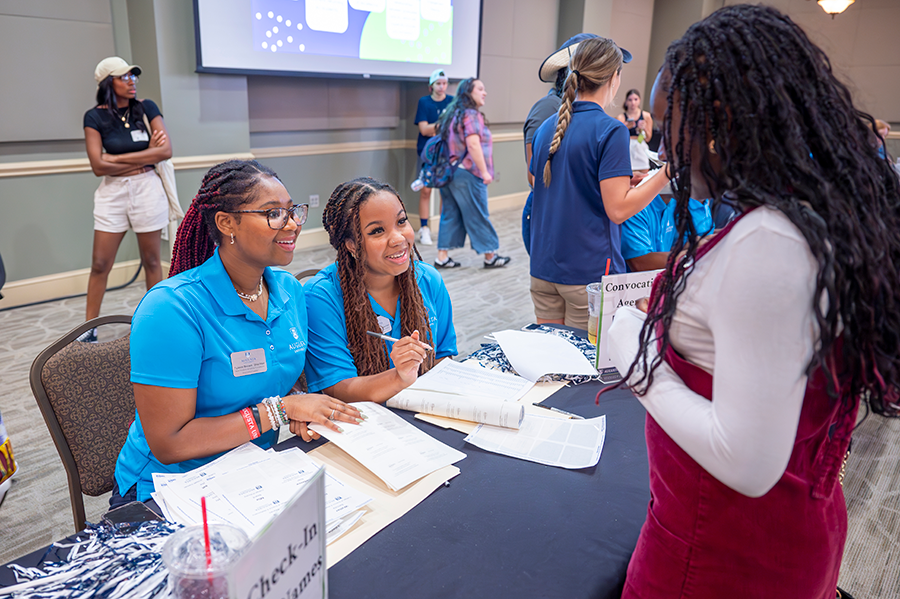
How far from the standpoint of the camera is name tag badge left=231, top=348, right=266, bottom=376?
1370 mm

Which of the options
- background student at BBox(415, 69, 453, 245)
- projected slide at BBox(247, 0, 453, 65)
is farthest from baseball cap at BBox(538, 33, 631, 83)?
background student at BBox(415, 69, 453, 245)

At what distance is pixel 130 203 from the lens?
3.63 m

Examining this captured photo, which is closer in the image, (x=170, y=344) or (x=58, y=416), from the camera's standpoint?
(x=170, y=344)

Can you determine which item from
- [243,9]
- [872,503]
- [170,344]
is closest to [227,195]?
[170,344]

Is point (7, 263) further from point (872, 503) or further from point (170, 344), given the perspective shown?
point (872, 503)

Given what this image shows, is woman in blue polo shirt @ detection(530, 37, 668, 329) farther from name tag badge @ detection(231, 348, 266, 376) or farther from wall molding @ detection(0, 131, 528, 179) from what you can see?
wall molding @ detection(0, 131, 528, 179)

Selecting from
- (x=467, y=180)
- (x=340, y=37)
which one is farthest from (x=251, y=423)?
(x=340, y=37)

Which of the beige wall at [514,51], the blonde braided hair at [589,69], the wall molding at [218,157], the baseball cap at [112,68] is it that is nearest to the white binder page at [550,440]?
the blonde braided hair at [589,69]

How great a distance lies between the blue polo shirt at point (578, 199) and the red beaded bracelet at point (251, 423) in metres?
1.31

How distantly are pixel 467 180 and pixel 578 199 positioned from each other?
3070 millimetres

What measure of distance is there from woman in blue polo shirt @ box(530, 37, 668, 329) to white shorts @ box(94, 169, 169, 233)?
2454 mm

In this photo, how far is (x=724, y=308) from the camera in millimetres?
629

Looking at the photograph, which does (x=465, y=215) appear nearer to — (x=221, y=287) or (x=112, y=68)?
(x=112, y=68)

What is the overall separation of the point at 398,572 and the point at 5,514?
186cm
